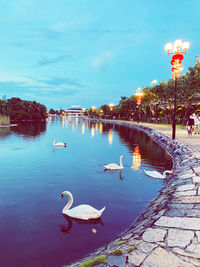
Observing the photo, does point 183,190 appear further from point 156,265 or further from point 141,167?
point 141,167

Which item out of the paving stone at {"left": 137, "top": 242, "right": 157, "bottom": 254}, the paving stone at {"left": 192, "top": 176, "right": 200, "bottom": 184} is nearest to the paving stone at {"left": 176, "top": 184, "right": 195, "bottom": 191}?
the paving stone at {"left": 192, "top": 176, "right": 200, "bottom": 184}

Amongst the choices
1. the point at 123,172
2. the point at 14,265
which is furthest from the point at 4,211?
the point at 123,172

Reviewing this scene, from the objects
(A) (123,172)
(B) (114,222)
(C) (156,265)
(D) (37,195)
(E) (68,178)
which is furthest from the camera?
(A) (123,172)

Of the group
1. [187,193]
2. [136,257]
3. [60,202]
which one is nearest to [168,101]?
[187,193]

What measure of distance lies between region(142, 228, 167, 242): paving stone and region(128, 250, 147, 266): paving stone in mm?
511

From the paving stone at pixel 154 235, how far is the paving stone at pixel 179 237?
13cm

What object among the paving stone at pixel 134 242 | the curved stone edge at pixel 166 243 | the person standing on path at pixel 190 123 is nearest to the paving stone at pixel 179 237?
the curved stone edge at pixel 166 243

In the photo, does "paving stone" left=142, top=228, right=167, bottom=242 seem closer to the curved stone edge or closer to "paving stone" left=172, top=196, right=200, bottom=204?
the curved stone edge

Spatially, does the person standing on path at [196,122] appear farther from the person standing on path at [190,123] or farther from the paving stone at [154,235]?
the paving stone at [154,235]

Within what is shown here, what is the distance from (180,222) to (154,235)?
878 mm

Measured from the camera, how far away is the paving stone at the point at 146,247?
4.08 metres

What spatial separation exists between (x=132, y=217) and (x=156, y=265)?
376 cm

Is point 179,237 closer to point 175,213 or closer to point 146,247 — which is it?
point 146,247

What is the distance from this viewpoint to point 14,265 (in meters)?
5.03
